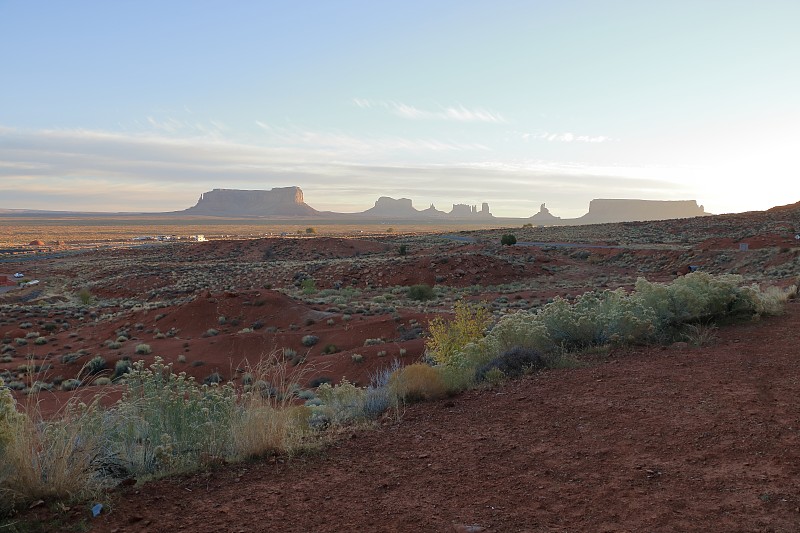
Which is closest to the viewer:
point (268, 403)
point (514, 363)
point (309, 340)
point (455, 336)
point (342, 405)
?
point (268, 403)

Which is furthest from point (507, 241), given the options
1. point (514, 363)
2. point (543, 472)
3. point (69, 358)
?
point (543, 472)

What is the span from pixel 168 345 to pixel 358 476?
54.3 ft

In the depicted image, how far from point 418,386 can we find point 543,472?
300 centimetres

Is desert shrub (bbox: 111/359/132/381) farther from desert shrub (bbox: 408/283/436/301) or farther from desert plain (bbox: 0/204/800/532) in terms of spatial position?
desert shrub (bbox: 408/283/436/301)

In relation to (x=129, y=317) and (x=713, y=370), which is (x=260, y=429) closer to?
(x=713, y=370)

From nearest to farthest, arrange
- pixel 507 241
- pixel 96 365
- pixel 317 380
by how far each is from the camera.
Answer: pixel 317 380
pixel 96 365
pixel 507 241

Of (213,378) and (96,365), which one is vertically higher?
(213,378)

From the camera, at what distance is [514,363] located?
8766 millimetres

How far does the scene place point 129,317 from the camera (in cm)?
2598

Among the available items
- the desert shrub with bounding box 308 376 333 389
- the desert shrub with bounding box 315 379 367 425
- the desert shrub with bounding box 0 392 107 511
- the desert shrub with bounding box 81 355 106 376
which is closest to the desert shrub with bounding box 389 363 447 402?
the desert shrub with bounding box 315 379 367 425

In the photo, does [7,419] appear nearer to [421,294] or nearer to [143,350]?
[143,350]

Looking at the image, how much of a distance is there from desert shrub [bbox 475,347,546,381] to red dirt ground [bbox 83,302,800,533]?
108cm

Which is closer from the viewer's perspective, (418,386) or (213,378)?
(418,386)

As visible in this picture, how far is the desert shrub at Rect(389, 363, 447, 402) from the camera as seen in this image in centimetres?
780
